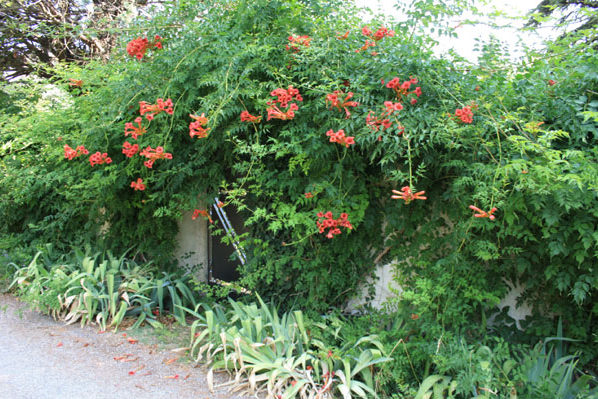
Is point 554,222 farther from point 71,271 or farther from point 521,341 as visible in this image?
point 71,271

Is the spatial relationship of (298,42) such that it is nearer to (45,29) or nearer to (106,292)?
(106,292)

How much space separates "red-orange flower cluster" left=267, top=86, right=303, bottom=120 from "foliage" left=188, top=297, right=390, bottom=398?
1508 millimetres

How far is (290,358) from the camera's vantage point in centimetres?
291

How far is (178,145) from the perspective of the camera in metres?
4.07

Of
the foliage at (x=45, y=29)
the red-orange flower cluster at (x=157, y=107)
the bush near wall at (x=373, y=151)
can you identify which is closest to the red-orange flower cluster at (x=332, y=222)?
the bush near wall at (x=373, y=151)

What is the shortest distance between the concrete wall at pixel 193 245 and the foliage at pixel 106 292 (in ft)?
0.93

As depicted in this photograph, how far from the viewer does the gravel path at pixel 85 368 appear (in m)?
2.81

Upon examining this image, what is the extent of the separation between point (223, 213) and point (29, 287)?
85.8 inches

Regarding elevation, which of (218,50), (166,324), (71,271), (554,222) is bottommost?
(166,324)

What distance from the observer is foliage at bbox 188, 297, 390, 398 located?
2.73 meters

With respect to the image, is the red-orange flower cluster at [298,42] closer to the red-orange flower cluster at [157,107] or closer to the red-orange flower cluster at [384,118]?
the red-orange flower cluster at [384,118]

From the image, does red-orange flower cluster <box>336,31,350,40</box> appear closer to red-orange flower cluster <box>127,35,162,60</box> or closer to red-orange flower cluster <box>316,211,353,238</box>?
red-orange flower cluster <box>316,211,353,238</box>

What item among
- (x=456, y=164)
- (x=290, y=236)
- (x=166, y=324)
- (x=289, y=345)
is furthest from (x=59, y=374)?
(x=456, y=164)

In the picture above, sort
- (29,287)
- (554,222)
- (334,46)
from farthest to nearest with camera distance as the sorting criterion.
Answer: (29,287)
(334,46)
(554,222)
